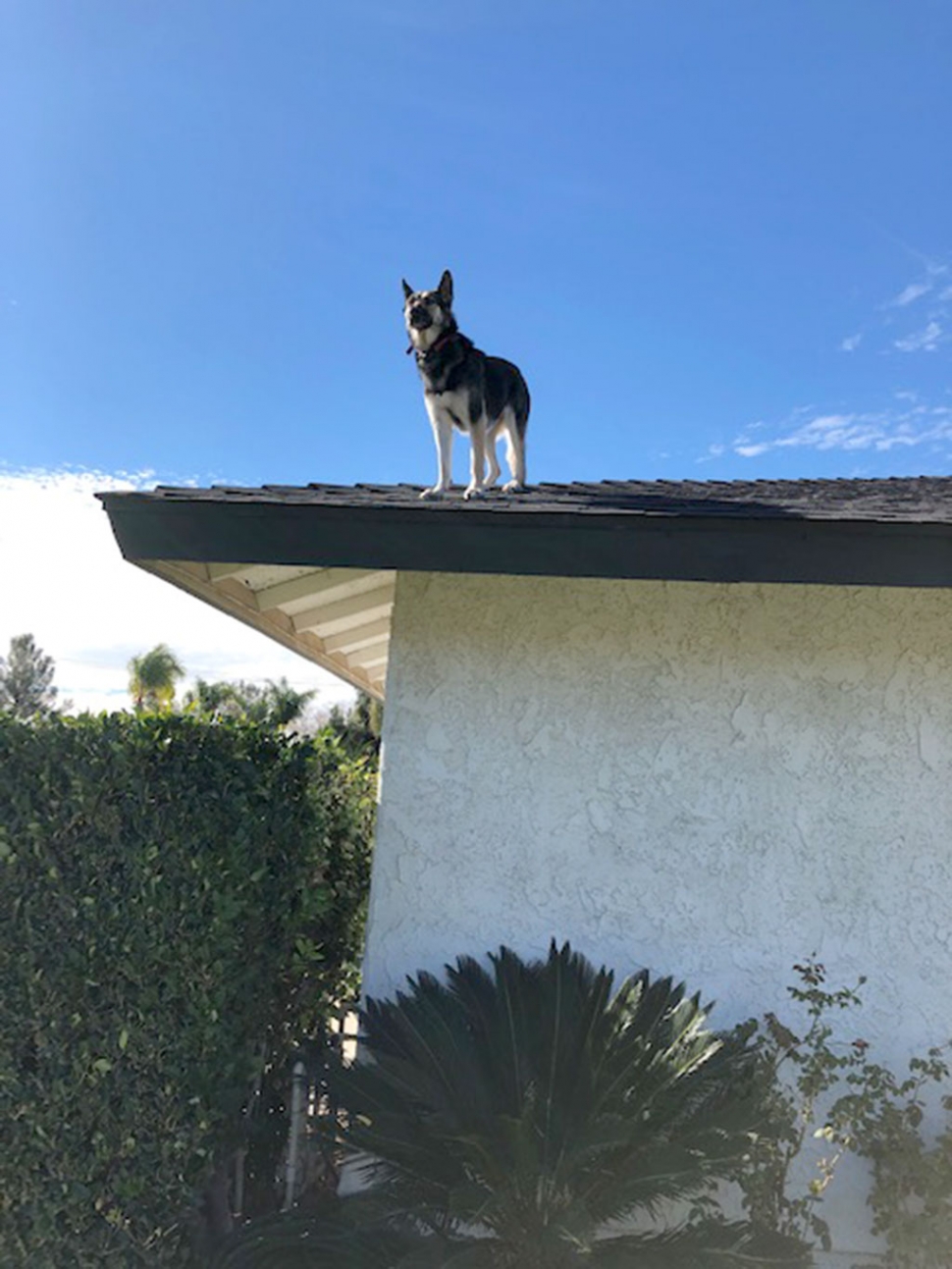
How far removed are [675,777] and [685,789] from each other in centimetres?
7

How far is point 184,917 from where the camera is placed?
347 cm

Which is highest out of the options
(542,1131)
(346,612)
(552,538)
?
(346,612)

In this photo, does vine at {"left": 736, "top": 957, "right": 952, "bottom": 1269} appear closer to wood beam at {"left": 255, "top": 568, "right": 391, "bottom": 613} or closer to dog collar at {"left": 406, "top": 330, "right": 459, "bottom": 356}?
wood beam at {"left": 255, "top": 568, "right": 391, "bottom": 613}

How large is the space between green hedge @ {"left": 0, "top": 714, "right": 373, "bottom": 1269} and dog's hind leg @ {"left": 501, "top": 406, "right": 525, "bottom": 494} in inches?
106

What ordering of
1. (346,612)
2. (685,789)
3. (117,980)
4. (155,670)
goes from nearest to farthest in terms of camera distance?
(117,980)
(685,789)
(346,612)
(155,670)

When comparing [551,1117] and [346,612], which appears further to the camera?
[346,612]

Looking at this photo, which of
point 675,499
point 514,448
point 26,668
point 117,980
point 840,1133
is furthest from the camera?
point 26,668

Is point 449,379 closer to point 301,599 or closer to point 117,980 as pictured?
point 301,599

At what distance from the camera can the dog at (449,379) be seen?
4812mm

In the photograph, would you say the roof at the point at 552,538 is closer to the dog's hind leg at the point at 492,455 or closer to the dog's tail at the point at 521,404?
the dog's hind leg at the point at 492,455

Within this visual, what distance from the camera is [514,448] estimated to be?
560 centimetres

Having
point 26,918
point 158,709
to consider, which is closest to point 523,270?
point 158,709

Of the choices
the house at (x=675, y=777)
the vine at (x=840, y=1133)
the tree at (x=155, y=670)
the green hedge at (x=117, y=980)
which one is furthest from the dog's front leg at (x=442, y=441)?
the tree at (x=155, y=670)

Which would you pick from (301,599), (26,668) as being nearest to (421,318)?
(301,599)
